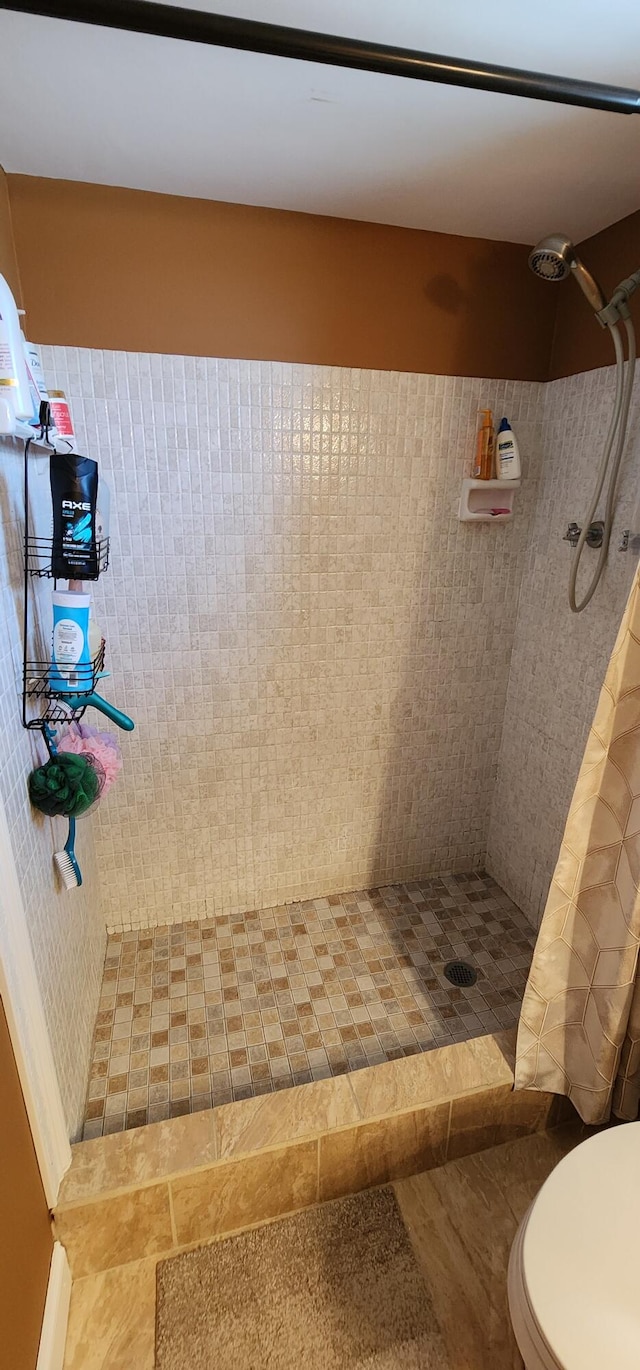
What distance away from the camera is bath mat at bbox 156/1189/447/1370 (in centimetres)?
110

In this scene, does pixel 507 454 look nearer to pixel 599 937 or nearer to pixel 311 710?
pixel 311 710

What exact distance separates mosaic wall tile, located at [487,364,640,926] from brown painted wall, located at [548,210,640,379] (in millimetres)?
48

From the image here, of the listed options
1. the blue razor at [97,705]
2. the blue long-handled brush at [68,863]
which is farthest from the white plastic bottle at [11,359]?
the blue long-handled brush at [68,863]

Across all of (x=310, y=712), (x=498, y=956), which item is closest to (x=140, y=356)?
(x=310, y=712)

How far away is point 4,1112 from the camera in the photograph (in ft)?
3.09

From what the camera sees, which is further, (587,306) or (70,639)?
(587,306)

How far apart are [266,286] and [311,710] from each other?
1.15 meters

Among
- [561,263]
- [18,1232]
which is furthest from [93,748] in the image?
[561,263]

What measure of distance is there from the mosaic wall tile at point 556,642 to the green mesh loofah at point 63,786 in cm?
132

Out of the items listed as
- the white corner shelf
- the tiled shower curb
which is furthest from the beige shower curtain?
the white corner shelf

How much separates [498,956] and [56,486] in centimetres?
176

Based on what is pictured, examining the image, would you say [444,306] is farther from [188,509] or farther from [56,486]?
[56,486]

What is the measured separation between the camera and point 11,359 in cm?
93

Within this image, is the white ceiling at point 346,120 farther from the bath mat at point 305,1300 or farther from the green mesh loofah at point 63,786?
the bath mat at point 305,1300
